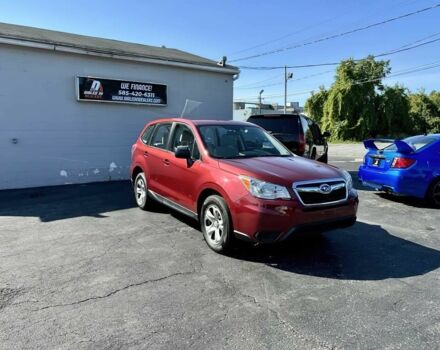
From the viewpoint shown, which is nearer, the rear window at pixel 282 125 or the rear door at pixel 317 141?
the rear window at pixel 282 125

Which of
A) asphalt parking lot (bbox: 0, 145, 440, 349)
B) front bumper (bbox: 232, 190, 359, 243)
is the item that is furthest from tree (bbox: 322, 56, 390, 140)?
front bumper (bbox: 232, 190, 359, 243)

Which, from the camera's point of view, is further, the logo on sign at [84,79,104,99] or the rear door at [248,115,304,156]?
the logo on sign at [84,79,104,99]

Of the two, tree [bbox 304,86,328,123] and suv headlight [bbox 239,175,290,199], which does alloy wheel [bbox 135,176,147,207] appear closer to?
suv headlight [bbox 239,175,290,199]

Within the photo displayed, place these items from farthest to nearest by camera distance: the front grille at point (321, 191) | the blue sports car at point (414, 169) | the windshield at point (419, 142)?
the windshield at point (419, 142) < the blue sports car at point (414, 169) < the front grille at point (321, 191)

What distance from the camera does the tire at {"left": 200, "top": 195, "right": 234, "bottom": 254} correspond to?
4719 mm

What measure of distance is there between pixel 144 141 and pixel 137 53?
17.0 feet

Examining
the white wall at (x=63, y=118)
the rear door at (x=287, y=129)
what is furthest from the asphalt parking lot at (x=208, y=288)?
the white wall at (x=63, y=118)

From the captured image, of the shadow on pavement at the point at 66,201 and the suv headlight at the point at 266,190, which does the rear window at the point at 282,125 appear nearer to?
the shadow on pavement at the point at 66,201

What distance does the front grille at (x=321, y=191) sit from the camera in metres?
4.49

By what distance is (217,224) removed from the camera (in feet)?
16.3

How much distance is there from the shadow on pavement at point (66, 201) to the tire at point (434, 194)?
579cm

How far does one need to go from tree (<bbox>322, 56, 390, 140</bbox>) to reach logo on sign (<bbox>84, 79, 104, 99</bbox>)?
30.2 m

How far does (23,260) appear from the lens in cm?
477

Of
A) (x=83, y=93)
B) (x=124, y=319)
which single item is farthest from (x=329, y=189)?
(x=83, y=93)
